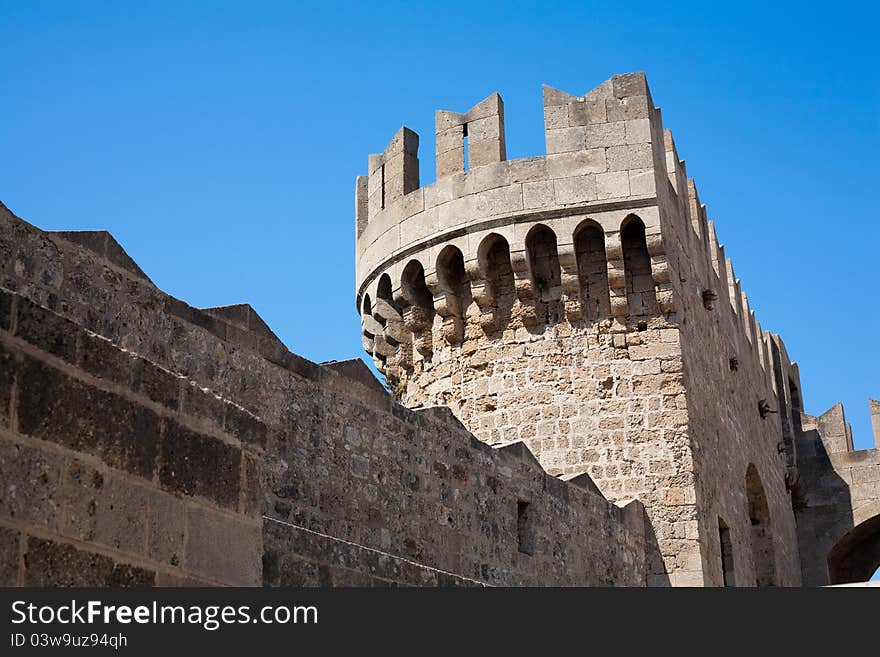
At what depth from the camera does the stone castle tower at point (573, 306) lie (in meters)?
10.3

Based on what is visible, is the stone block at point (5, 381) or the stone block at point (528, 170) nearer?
the stone block at point (5, 381)

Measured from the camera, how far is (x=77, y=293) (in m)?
4.89

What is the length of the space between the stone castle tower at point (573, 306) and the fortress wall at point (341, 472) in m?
0.89

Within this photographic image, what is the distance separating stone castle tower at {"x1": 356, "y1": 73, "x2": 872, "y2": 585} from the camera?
33.8 feet

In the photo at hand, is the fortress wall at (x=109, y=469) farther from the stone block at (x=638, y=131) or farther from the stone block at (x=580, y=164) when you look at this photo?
the stone block at (x=638, y=131)

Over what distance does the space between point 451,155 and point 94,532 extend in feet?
29.0

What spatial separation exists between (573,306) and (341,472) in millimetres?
4685

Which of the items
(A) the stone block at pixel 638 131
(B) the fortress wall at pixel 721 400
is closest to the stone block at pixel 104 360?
(B) the fortress wall at pixel 721 400

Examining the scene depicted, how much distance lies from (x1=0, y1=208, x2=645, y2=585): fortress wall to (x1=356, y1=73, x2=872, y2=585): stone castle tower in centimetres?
89

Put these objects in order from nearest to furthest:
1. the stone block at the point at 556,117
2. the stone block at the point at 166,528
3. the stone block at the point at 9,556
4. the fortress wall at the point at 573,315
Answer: the stone block at the point at 9,556
the stone block at the point at 166,528
the fortress wall at the point at 573,315
the stone block at the point at 556,117

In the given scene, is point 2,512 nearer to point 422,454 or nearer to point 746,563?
point 422,454

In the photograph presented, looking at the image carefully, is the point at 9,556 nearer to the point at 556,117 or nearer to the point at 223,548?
the point at 223,548

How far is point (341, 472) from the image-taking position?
6469 millimetres

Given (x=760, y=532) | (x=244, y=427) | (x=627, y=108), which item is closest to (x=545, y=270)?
(x=627, y=108)
